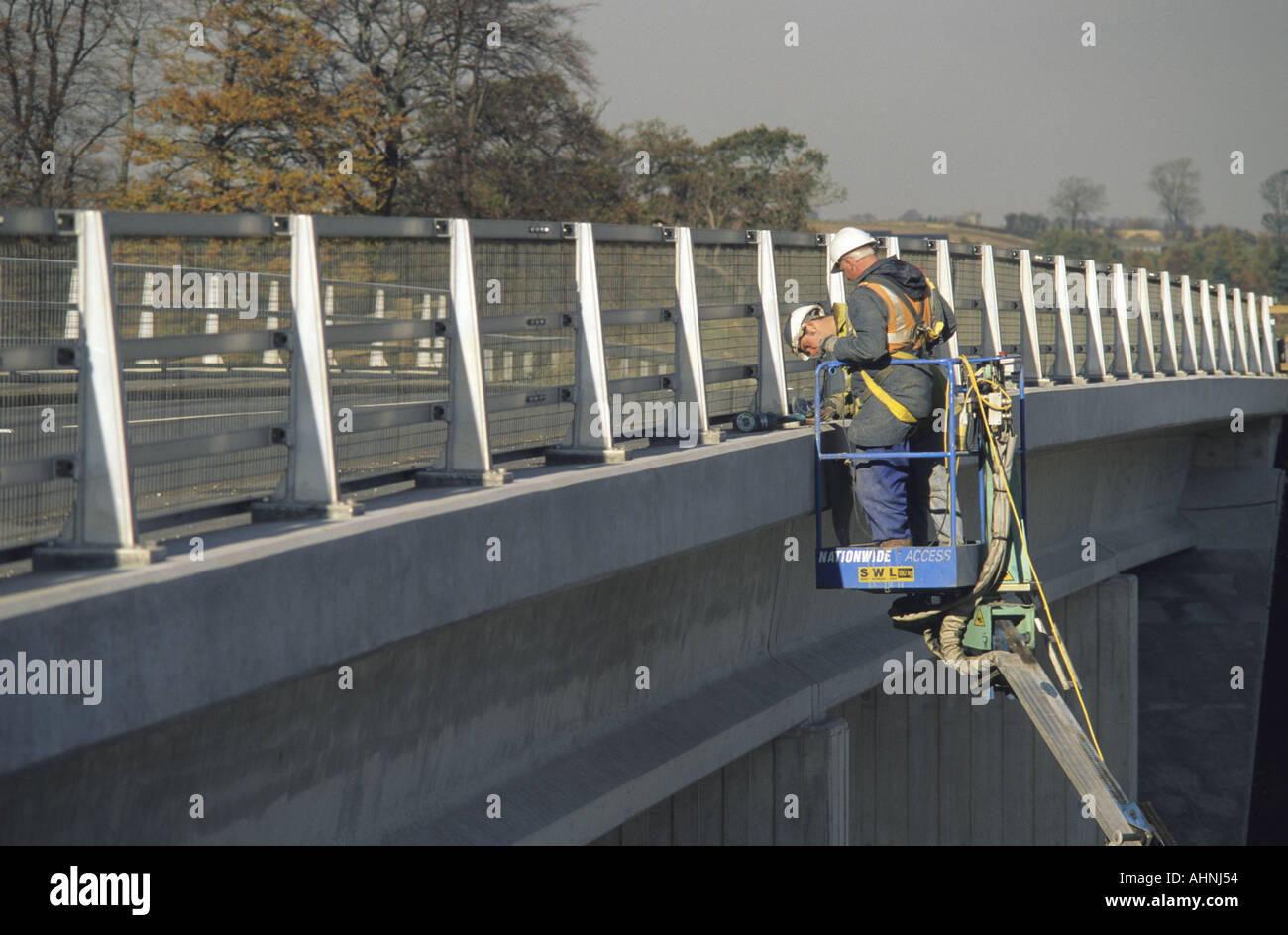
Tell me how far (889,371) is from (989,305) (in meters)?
5.86

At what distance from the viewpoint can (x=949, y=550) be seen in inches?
354

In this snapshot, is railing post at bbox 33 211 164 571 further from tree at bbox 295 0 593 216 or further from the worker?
tree at bbox 295 0 593 216

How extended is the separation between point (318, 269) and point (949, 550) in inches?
170

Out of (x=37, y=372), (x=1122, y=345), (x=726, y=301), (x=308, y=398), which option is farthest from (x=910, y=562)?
(x=1122, y=345)

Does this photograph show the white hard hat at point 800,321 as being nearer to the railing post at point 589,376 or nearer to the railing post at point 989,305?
the railing post at point 589,376

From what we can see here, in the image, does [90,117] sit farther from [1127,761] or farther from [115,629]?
[115,629]

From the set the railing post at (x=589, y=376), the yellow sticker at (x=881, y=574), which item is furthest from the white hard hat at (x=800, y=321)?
the railing post at (x=589, y=376)

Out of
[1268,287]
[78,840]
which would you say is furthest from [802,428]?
[1268,287]

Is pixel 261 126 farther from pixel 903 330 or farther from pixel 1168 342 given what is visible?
pixel 903 330

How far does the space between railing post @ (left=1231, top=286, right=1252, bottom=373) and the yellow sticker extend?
1784 centimetres

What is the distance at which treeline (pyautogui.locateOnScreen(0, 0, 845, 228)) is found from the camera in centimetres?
3778

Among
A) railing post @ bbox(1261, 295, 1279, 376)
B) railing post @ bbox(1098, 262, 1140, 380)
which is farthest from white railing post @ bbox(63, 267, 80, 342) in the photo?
railing post @ bbox(1261, 295, 1279, 376)

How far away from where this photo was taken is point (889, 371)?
9148 mm

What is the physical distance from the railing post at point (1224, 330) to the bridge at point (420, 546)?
11.2 metres
